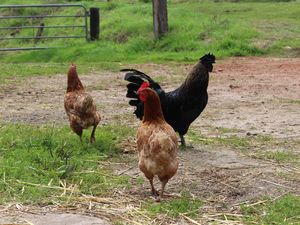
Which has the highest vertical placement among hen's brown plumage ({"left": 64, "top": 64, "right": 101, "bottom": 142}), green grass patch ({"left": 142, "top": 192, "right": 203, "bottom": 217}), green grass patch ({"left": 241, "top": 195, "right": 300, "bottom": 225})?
hen's brown plumage ({"left": 64, "top": 64, "right": 101, "bottom": 142})

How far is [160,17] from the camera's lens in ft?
59.1

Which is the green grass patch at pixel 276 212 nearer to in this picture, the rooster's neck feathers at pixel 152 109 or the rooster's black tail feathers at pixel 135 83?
the rooster's neck feathers at pixel 152 109

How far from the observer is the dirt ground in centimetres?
638

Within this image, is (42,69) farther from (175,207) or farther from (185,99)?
(175,207)

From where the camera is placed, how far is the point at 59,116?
9.98 m

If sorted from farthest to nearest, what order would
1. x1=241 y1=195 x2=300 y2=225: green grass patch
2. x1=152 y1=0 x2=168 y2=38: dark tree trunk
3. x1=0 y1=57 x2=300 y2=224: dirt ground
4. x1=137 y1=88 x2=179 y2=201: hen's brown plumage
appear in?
x1=152 y1=0 x2=168 y2=38: dark tree trunk, x1=0 y1=57 x2=300 y2=224: dirt ground, x1=137 y1=88 x2=179 y2=201: hen's brown plumage, x1=241 y1=195 x2=300 y2=225: green grass patch

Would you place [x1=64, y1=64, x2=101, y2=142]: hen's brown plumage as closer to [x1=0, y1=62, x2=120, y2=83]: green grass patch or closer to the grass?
[x1=0, y1=62, x2=120, y2=83]: green grass patch

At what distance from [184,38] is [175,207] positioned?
41.4 feet

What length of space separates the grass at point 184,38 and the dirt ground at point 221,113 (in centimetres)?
110

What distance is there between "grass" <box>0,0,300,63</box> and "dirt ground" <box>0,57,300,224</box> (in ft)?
3.60

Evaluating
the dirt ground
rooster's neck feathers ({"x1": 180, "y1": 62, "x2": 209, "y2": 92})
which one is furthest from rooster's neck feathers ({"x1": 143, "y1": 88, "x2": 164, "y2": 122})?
rooster's neck feathers ({"x1": 180, "y1": 62, "x2": 209, "y2": 92})

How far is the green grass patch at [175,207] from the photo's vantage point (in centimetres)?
552

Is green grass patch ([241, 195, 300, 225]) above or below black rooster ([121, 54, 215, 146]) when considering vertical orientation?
below

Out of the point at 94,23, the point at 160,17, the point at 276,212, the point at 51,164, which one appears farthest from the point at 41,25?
the point at 276,212
